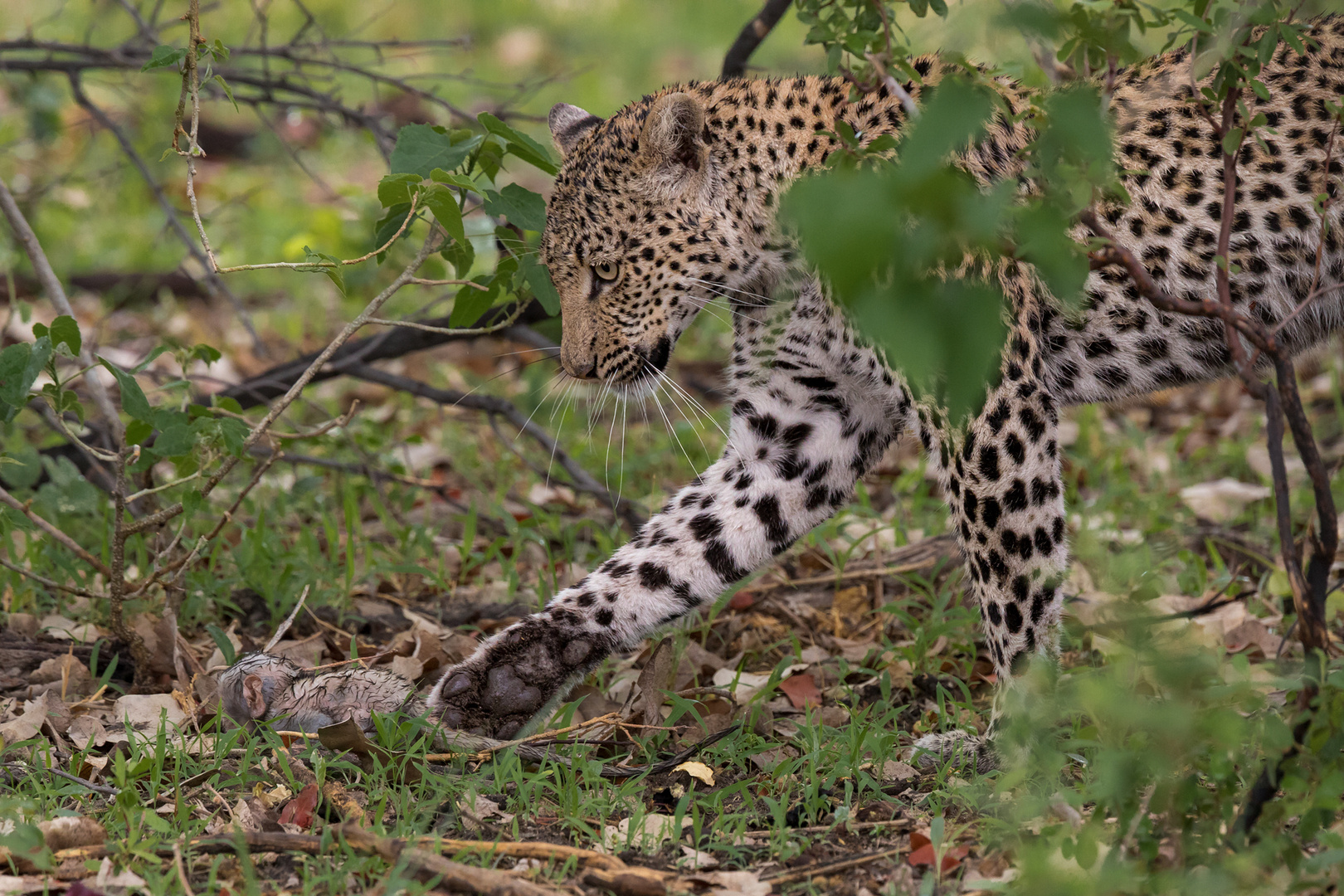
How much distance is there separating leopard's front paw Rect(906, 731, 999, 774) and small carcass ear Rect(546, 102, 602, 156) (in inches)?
88.8

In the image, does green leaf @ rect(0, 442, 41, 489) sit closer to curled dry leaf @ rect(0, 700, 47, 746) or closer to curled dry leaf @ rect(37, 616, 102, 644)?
curled dry leaf @ rect(37, 616, 102, 644)

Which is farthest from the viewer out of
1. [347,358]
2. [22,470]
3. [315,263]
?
[347,358]

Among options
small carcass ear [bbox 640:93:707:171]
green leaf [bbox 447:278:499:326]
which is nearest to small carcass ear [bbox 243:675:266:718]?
green leaf [bbox 447:278:499:326]

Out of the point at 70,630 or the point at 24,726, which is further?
the point at 70,630

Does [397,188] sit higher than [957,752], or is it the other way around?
[397,188]

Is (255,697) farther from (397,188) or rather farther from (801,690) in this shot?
(801,690)

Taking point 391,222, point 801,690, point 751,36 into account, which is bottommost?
point 801,690

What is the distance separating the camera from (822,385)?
3.99m

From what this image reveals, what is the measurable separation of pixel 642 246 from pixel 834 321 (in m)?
0.63

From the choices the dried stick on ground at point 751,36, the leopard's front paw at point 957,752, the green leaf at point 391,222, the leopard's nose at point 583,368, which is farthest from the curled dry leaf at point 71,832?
the dried stick on ground at point 751,36

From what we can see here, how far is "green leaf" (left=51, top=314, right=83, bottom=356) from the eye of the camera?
3.21m

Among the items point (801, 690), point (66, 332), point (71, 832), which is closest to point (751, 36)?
point (801, 690)

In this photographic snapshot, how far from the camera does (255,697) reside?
134 inches

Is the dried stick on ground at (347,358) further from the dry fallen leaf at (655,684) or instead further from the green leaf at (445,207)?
Result: the dry fallen leaf at (655,684)
